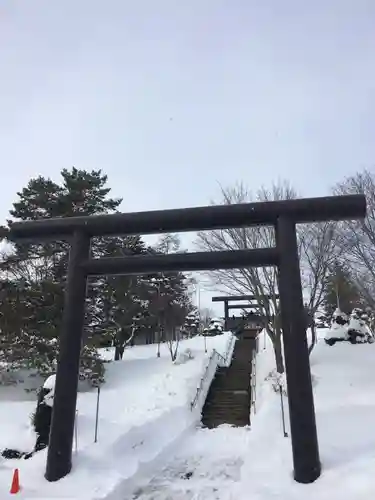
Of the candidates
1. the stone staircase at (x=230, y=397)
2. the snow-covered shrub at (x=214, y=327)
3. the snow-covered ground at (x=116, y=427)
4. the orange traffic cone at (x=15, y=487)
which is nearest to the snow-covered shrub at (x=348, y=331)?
the stone staircase at (x=230, y=397)

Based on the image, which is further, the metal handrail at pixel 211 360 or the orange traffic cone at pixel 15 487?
the metal handrail at pixel 211 360

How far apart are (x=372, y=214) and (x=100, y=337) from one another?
1324 cm

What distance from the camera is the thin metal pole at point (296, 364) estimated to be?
7.51 m

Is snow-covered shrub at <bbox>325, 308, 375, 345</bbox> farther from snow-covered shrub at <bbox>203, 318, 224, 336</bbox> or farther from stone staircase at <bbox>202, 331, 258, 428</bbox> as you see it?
snow-covered shrub at <bbox>203, 318, 224, 336</bbox>

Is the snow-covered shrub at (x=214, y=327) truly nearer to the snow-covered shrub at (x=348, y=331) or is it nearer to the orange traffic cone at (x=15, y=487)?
the snow-covered shrub at (x=348, y=331)

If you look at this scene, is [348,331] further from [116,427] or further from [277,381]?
[116,427]

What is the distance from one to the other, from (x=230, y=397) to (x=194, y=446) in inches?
270

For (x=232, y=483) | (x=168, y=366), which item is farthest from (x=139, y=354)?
(x=232, y=483)

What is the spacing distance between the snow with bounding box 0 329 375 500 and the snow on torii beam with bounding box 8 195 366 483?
0.58 m

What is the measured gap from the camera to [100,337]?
20516mm

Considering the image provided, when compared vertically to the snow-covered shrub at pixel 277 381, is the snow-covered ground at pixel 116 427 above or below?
below

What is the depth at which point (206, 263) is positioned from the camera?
30.0 feet

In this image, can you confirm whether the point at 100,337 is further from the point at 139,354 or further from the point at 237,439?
the point at 139,354

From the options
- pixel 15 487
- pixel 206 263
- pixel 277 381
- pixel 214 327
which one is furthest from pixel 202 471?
pixel 214 327
